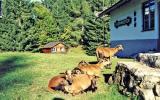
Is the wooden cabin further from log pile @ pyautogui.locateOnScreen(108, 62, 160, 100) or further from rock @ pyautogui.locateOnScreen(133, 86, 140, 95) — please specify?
rock @ pyautogui.locateOnScreen(133, 86, 140, 95)

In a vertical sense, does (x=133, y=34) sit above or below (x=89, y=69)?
above

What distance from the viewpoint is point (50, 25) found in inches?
3115

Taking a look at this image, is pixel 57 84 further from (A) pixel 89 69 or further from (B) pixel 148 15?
(B) pixel 148 15

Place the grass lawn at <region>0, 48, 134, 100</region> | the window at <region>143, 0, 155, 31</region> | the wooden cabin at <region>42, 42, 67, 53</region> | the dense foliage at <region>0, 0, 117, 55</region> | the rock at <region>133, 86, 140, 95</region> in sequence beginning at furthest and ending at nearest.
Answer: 1. the wooden cabin at <region>42, 42, 67, 53</region>
2. the dense foliage at <region>0, 0, 117, 55</region>
3. the window at <region>143, 0, 155, 31</region>
4. the grass lawn at <region>0, 48, 134, 100</region>
5. the rock at <region>133, 86, 140, 95</region>

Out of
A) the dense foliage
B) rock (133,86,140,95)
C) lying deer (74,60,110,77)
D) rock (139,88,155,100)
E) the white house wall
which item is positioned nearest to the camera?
rock (139,88,155,100)

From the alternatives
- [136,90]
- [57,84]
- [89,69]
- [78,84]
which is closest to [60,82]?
[57,84]

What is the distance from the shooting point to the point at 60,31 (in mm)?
81812

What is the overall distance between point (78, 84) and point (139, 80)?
5.39ft

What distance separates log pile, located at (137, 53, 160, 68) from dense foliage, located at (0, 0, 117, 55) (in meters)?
52.3

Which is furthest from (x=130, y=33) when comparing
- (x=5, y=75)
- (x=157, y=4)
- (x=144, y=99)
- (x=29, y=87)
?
(x=144, y=99)

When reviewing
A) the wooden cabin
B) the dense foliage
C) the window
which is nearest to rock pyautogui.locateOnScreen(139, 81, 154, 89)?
the window

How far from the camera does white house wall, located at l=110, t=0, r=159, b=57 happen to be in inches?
947

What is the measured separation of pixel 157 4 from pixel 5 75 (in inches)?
482

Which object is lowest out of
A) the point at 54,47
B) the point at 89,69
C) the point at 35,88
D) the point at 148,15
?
the point at 54,47
